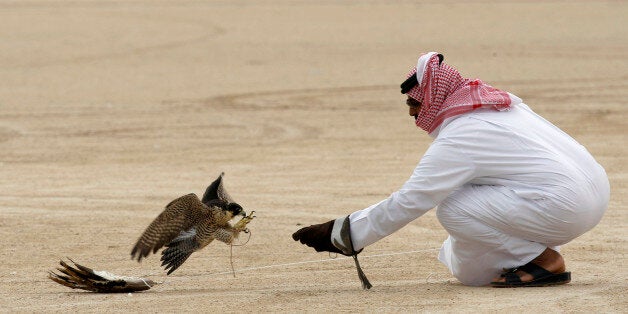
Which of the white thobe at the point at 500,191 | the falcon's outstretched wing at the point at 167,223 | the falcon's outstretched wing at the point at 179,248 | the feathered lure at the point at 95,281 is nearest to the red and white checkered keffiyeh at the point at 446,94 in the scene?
the white thobe at the point at 500,191

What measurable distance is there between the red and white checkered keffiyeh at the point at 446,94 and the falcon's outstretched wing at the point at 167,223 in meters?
1.29

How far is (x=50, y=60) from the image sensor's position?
20484 mm

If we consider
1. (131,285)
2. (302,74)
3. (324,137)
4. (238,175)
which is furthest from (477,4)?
(131,285)

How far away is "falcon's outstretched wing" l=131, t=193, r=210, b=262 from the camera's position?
6.47 meters

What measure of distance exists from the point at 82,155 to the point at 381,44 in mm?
10641

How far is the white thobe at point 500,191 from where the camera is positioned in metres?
6.10

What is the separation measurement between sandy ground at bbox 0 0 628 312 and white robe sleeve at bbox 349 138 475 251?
40 cm

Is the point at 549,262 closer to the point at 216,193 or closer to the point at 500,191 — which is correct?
the point at 500,191

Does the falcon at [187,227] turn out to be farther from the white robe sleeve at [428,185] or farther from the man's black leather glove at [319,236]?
the white robe sleeve at [428,185]

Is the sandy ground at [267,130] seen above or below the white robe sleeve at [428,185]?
below

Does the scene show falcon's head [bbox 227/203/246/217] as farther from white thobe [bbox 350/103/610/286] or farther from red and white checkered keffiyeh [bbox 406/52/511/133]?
red and white checkered keffiyeh [bbox 406/52/511/133]

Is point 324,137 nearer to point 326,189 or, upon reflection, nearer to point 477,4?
point 326,189

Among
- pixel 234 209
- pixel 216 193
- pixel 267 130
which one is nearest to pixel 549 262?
pixel 234 209

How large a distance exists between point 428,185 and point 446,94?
1.87 feet
